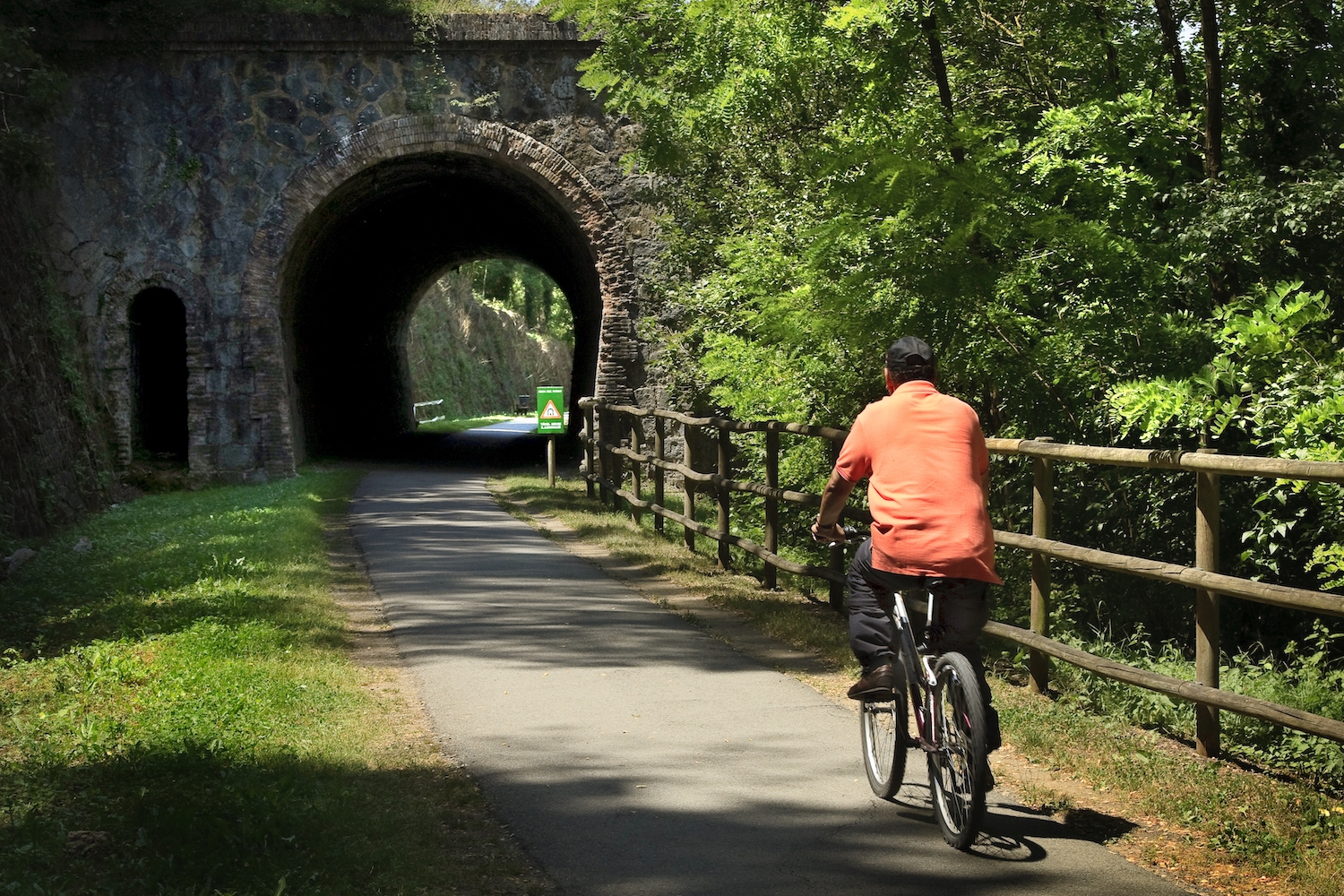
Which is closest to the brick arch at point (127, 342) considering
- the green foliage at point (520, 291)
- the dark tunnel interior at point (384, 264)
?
the dark tunnel interior at point (384, 264)

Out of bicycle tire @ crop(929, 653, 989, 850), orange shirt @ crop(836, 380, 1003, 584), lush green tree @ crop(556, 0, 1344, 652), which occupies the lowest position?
bicycle tire @ crop(929, 653, 989, 850)

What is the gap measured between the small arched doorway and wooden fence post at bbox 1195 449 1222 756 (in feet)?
59.5

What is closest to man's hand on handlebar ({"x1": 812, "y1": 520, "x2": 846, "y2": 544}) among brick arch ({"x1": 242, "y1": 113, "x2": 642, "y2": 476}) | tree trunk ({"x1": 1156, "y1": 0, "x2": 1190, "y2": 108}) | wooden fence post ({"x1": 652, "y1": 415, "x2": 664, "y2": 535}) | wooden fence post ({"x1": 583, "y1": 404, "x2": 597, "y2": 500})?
tree trunk ({"x1": 1156, "y1": 0, "x2": 1190, "y2": 108})

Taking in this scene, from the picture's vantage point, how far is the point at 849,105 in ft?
30.2

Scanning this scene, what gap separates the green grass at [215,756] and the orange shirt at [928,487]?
5.54 feet

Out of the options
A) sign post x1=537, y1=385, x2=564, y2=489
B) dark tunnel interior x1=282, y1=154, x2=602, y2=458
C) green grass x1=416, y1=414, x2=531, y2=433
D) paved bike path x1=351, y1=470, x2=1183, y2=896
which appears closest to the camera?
paved bike path x1=351, y1=470, x2=1183, y2=896

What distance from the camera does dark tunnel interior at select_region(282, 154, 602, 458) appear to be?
20672 mm

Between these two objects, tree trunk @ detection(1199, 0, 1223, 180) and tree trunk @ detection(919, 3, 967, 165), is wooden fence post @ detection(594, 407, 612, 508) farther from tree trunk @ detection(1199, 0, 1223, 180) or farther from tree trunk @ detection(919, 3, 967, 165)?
tree trunk @ detection(1199, 0, 1223, 180)

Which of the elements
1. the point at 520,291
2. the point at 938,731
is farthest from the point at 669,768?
the point at 520,291

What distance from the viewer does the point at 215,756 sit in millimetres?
5363

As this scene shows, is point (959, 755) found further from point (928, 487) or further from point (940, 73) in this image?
point (940, 73)

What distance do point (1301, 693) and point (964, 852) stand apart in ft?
8.84

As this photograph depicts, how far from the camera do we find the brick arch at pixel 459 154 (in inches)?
746

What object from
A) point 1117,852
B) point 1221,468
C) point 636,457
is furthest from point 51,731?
point 636,457
